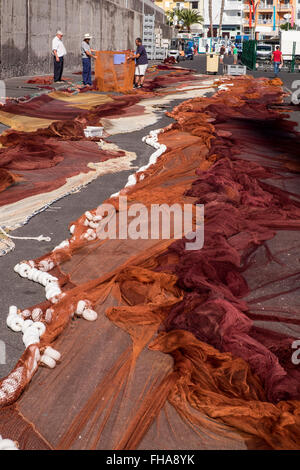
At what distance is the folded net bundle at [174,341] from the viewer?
8.99 ft

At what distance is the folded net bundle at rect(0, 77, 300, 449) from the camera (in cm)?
274

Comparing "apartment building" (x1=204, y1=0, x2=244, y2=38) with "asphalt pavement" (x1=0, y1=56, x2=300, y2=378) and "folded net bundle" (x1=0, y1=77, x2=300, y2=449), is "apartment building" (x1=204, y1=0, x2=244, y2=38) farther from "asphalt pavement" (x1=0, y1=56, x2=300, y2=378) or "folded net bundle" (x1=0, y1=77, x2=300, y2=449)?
"folded net bundle" (x1=0, y1=77, x2=300, y2=449)

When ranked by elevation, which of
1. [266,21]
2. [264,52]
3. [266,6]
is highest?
[266,6]

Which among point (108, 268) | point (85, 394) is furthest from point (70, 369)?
point (108, 268)

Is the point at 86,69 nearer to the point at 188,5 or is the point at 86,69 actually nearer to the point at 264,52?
the point at 264,52

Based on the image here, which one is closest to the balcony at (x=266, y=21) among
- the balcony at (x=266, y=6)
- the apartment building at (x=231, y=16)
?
the balcony at (x=266, y=6)

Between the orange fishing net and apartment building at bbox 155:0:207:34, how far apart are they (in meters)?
103

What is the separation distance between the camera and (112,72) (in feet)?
61.9

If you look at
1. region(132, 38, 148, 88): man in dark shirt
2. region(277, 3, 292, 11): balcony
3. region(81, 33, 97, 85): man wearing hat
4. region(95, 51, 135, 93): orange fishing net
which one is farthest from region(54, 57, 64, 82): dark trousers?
region(277, 3, 292, 11): balcony

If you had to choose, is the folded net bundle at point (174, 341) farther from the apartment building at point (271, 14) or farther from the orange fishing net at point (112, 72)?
the apartment building at point (271, 14)

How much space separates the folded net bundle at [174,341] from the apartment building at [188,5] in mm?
117832

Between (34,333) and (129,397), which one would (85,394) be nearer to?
(129,397)

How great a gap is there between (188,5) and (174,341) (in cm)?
12746

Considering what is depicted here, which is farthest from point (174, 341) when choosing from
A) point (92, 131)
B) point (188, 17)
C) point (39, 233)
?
point (188, 17)
